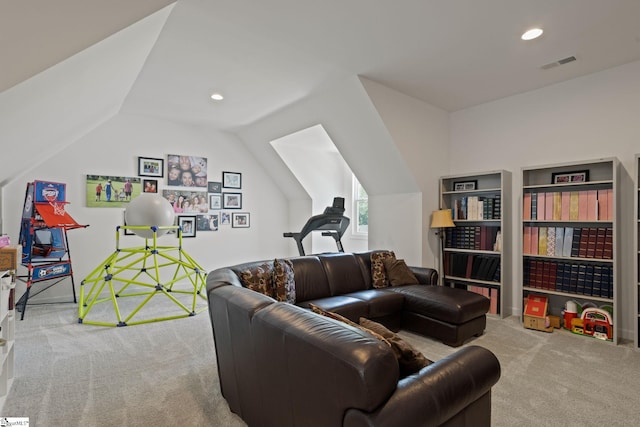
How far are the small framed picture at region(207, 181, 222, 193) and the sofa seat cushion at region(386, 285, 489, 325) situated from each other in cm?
383

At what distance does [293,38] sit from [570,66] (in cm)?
286

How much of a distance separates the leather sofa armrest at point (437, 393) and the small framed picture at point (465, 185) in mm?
3466

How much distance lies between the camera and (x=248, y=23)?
2750 millimetres

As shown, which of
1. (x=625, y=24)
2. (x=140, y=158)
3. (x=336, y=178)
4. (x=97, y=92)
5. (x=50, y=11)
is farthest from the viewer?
(x=336, y=178)

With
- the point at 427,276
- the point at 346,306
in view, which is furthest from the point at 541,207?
the point at 346,306

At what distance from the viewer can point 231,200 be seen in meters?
6.36

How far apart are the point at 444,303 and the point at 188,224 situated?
14.4 ft

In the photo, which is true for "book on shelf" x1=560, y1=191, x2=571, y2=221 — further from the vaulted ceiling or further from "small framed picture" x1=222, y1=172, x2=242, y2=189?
"small framed picture" x1=222, y1=172, x2=242, y2=189

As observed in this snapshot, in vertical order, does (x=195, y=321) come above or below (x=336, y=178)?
below

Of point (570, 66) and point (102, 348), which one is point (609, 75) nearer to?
point (570, 66)

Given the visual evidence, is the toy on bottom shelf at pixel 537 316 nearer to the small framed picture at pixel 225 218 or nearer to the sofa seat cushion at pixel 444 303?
the sofa seat cushion at pixel 444 303

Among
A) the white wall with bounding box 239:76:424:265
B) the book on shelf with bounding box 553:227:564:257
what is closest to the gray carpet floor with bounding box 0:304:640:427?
the book on shelf with bounding box 553:227:564:257

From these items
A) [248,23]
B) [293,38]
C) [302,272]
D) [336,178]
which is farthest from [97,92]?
[336,178]

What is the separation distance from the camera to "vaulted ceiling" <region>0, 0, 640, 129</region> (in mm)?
1786
